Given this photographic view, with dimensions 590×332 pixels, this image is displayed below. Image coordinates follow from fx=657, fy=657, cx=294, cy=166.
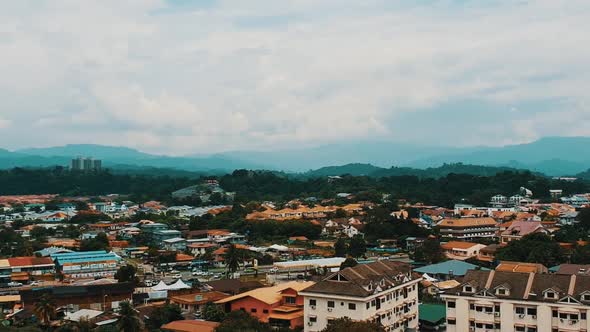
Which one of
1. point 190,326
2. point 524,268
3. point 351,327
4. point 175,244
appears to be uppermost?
point 524,268

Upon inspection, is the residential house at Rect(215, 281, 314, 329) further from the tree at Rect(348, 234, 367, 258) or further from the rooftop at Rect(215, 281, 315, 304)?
the tree at Rect(348, 234, 367, 258)

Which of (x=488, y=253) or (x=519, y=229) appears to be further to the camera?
(x=519, y=229)

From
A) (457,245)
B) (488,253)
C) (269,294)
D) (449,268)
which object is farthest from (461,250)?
(269,294)

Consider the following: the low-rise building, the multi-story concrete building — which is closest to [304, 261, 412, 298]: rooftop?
the low-rise building

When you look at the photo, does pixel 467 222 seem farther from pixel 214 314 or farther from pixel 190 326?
pixel 190 326

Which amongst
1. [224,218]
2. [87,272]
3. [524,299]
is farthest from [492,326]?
[224,218]

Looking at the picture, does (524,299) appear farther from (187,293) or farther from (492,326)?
(187,293)

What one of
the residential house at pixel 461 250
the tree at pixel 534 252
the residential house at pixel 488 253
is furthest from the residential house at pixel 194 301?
the residential house at pixel 461 250
